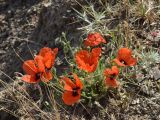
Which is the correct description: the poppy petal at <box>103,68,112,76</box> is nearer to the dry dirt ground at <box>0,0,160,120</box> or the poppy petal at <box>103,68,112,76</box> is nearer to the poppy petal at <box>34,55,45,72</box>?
the poppy petal at <box>34,55,45,72</box>

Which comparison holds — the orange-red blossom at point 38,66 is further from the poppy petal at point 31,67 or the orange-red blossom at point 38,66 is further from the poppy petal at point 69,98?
the poppy petal at point 69,98

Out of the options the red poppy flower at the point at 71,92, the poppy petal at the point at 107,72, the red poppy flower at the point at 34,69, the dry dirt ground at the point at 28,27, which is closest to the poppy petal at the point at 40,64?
the red poppy flower at the point at 34,69

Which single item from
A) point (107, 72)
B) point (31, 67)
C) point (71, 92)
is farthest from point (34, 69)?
point (107, 72)

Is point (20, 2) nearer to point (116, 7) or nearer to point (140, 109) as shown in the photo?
point (116, 7)

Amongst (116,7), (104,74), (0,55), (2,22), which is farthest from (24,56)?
(104,74)

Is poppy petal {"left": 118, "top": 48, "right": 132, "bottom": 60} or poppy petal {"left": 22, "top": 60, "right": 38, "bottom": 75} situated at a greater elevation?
poppy petal {"left": 118, "top": 48, "right": 132, "bottom": 60}

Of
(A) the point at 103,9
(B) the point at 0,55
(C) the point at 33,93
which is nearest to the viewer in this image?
(C) the point at 33,93

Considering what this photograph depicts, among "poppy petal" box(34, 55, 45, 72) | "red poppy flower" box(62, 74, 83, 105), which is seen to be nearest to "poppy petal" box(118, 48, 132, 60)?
"red poppy flower" box(62, 74, 83, 105)
